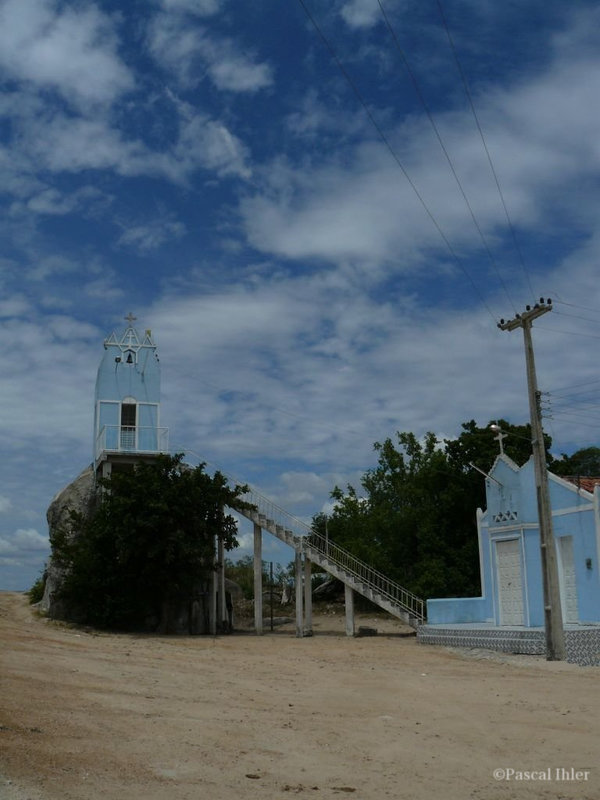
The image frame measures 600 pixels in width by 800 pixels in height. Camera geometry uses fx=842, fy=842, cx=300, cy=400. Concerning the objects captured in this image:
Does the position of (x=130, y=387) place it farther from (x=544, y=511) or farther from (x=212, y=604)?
(x=544, y=511)

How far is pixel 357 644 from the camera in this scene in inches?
1029

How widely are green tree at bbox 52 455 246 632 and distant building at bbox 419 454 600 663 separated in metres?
7.95

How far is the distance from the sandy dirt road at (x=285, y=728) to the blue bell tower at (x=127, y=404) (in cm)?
1312

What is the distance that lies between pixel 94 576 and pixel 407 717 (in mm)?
18310

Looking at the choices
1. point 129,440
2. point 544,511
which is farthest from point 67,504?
point 544,511

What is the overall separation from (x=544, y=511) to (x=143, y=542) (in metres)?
13.2

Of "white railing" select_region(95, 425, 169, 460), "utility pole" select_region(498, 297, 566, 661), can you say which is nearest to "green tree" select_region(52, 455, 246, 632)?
"white railing" select_region(95, 425, 169, 460)

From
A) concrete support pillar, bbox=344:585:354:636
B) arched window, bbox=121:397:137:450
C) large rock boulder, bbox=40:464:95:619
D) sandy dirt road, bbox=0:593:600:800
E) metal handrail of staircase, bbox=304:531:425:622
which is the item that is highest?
arched window, bbox=121:397:137:450

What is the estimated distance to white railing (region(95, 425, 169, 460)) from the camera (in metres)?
31.0

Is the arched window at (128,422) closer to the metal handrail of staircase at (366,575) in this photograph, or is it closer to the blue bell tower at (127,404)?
the blue bell tower at (127,404)

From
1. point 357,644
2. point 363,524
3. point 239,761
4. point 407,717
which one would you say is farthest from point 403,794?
point 363,524

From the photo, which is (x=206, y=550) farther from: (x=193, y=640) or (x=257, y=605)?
(x=257, y=605)

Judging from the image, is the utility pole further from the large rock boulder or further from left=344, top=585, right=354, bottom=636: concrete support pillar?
the large rock boulder

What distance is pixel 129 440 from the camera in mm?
31875
